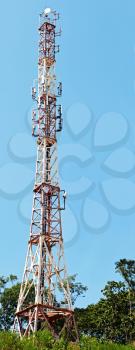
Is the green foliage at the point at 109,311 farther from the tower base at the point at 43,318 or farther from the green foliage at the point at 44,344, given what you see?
the green foliage at the point at 44,344

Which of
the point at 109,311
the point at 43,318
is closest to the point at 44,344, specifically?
the point at 43,318

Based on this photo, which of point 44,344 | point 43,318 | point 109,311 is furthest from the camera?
point 109,311

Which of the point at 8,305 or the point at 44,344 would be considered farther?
the point at 8,305

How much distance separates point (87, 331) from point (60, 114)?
16.1 m

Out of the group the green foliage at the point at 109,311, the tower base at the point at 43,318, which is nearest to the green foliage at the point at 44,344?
the tower base at the point at 43,318

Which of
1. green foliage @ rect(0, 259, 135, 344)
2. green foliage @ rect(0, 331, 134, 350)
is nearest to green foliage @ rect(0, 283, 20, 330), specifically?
green foliage @ rect(0, 259, 135, 344)

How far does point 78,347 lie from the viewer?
10.5m

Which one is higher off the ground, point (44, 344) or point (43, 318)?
point (43, 318)

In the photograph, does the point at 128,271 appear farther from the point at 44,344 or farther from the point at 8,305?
the point at 44,344

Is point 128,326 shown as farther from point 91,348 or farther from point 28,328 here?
point 91,348

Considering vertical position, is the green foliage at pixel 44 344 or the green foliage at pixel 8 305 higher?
the green foliage at pixel 8 305

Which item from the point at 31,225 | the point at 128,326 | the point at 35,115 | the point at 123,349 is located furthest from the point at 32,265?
the point at 128,326

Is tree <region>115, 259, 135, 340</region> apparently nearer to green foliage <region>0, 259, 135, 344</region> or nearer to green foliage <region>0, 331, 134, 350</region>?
green foliage <region>0, 259, 135, 344</region>

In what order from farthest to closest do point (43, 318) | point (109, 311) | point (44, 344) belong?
point (109, 311)
point (43, 318)
point (44, 344)
